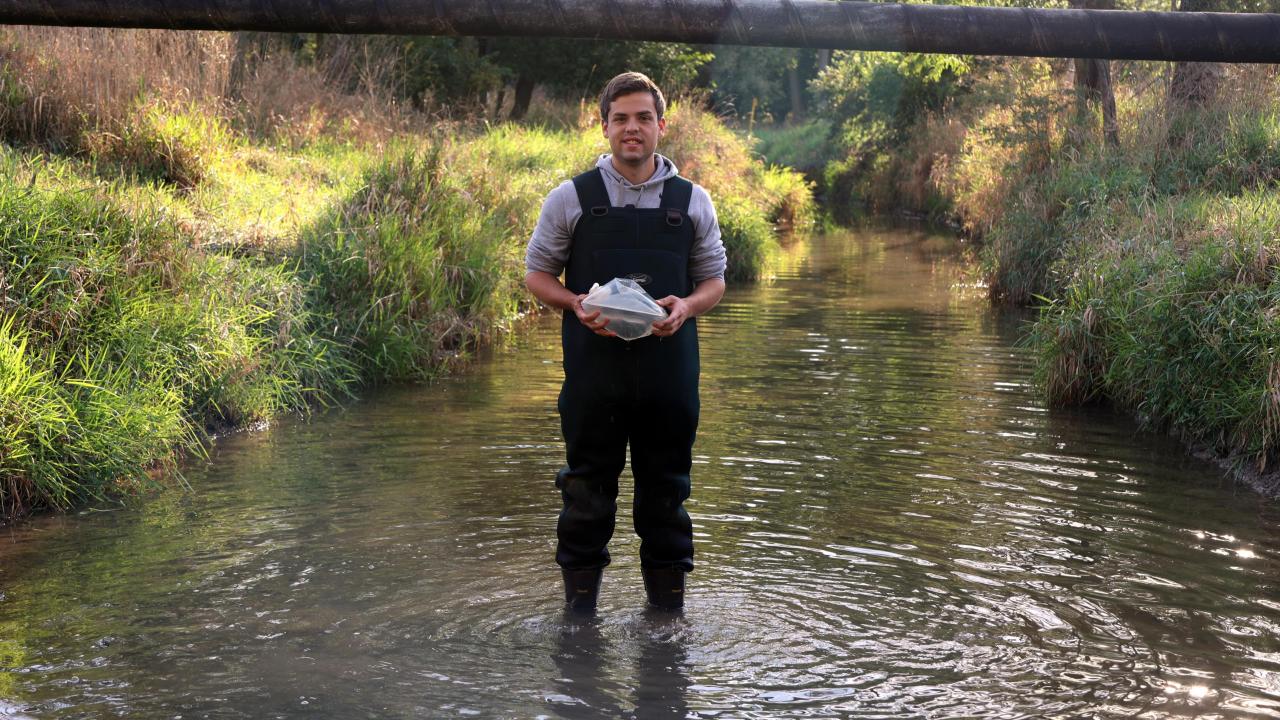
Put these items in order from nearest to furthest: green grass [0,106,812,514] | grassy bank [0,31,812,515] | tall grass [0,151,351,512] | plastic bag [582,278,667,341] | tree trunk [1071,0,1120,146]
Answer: plastic bag [582,278,667,341], tall grass [0,151,351,512], green grass [0,106,812,514], grassy bank [0,31,812,515], tree trunk [1071,0,1120,146]

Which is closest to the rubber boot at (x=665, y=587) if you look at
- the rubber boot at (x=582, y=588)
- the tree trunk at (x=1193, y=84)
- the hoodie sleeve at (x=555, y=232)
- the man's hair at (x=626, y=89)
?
the rubber boot at (x=582, y=588)

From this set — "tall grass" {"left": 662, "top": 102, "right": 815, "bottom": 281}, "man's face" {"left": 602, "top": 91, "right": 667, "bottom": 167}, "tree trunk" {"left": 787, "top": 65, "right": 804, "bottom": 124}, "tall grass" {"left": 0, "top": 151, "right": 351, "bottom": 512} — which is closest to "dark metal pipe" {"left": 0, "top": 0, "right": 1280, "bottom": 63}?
"man's face" {"left": 602, "top": 91, "right": 667, "bottom": 167}

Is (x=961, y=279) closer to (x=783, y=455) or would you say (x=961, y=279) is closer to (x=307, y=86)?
(x=307, y=86)

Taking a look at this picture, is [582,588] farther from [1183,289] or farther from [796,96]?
[796,96]

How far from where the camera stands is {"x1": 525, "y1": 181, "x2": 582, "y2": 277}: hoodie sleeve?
200 inches

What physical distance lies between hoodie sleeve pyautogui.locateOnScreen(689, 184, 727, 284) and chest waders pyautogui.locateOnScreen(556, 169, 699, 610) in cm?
4

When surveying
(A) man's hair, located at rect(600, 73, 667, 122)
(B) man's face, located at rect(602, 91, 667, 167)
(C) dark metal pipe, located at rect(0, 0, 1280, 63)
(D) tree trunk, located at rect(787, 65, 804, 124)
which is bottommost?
(B) man's face, located at rect(602, 91, 667, 167)

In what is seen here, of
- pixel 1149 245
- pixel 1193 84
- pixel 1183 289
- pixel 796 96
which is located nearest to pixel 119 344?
pixel 1183 289

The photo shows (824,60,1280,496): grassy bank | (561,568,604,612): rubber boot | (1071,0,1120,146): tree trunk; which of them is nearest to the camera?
(561,568,604,612): rubber boot

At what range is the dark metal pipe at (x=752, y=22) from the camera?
608cm

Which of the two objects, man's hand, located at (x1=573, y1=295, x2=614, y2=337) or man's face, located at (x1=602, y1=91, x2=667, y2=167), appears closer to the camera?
man's hand, located at (x1=573, y1=295, x2=614, y2=337)

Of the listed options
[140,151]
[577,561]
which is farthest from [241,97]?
[577,561]

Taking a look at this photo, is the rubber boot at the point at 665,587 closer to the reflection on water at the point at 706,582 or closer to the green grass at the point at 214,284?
the reflection on water at the point at 706,582

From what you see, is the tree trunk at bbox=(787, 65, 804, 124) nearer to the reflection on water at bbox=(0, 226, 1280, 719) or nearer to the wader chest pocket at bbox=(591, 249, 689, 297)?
the reflection on water at bbox=(0, 226, 1280, 719)
